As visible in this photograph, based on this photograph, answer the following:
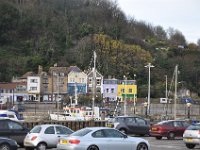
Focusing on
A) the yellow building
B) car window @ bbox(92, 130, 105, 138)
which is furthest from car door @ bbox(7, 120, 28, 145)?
the yellow building

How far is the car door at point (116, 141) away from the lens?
23641mm

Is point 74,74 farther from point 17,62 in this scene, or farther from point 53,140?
point 53,140

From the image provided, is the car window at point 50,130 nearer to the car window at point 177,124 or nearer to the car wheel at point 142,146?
the car wheel at point 142,146

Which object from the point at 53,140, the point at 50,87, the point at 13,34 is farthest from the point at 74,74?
the point at 53,140

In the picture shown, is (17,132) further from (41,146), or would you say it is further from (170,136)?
(170,136)

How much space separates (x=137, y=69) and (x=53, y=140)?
10133 cm

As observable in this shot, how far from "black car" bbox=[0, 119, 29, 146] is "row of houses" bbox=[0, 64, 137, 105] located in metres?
86.1

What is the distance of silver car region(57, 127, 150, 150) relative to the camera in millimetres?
22844

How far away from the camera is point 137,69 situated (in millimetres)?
128250

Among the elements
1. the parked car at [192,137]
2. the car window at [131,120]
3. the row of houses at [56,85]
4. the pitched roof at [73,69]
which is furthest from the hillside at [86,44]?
the parked car at [192,137]

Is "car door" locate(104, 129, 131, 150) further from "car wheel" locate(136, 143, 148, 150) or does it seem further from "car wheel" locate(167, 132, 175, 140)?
"car wheel" locate(167, 132, 175, 140)

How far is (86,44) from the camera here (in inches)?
5143

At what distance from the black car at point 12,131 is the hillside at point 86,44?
92016 millimetres

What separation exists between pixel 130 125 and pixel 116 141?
54.2 ft
